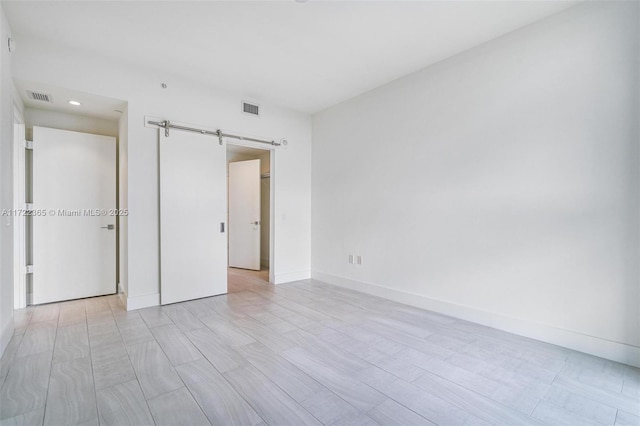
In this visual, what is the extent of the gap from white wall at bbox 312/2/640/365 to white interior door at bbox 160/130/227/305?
223cm

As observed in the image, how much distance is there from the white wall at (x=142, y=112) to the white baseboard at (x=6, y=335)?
98 centimetres

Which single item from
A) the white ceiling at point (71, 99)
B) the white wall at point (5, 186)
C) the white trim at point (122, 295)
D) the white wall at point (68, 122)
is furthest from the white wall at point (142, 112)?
the white wall at point (68, 122)

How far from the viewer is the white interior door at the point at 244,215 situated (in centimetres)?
597

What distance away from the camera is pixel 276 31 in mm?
2881

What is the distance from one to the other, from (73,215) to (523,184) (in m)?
5.43

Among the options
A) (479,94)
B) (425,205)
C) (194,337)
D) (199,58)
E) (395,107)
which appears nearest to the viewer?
(194,337)

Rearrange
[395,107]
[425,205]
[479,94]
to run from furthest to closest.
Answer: [395,107] < [425,205] < [479,94]

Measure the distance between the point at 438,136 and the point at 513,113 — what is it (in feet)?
2.57

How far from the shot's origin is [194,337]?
2.79 m

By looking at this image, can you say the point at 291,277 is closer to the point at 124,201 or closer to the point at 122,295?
the point at 122,295

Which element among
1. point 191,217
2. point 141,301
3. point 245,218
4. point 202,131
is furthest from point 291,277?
point 202,131

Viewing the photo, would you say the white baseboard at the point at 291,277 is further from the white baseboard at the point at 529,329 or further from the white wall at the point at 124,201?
the white wall at the point at 124,201

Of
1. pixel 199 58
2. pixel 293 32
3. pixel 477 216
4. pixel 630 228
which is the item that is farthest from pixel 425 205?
pixel 199 58

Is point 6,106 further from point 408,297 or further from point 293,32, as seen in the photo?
point 408,297
